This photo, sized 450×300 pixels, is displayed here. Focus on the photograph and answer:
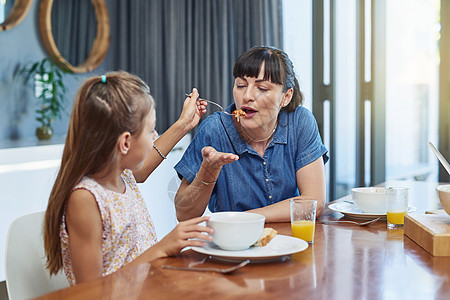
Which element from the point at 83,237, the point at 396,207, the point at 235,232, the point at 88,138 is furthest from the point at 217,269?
the point at 396,207

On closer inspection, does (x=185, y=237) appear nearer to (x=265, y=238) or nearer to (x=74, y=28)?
(x=265, y=238)

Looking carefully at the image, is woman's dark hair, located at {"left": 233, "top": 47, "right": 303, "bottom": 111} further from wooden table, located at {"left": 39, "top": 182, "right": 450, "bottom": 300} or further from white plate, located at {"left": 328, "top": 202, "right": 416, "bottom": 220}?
wooden table, located at {"left": 39, "top": 182, "right": 450, "bottom": 300}

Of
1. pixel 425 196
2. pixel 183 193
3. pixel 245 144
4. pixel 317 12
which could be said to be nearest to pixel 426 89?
pixel 317 12

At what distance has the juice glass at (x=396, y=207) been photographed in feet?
4.53

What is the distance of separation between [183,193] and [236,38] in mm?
2342

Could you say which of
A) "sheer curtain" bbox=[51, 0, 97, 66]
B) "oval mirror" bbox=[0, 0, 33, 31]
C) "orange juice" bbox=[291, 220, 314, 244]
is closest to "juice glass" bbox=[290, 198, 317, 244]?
"orange juice" bbox=[291, 220, 314, 244]

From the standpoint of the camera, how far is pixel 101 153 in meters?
1.16

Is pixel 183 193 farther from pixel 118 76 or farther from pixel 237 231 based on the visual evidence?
pixel 237 231

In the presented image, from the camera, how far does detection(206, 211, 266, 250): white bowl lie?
101 cm

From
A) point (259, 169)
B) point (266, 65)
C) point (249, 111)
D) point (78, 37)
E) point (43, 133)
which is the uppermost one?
point (78, 37)

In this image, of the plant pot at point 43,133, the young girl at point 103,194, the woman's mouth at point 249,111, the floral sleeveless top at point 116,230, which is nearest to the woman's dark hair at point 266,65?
the woman's mouth at point 249,111

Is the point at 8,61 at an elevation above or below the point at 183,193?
above

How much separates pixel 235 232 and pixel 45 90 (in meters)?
2.56

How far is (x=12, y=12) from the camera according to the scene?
3.17m
